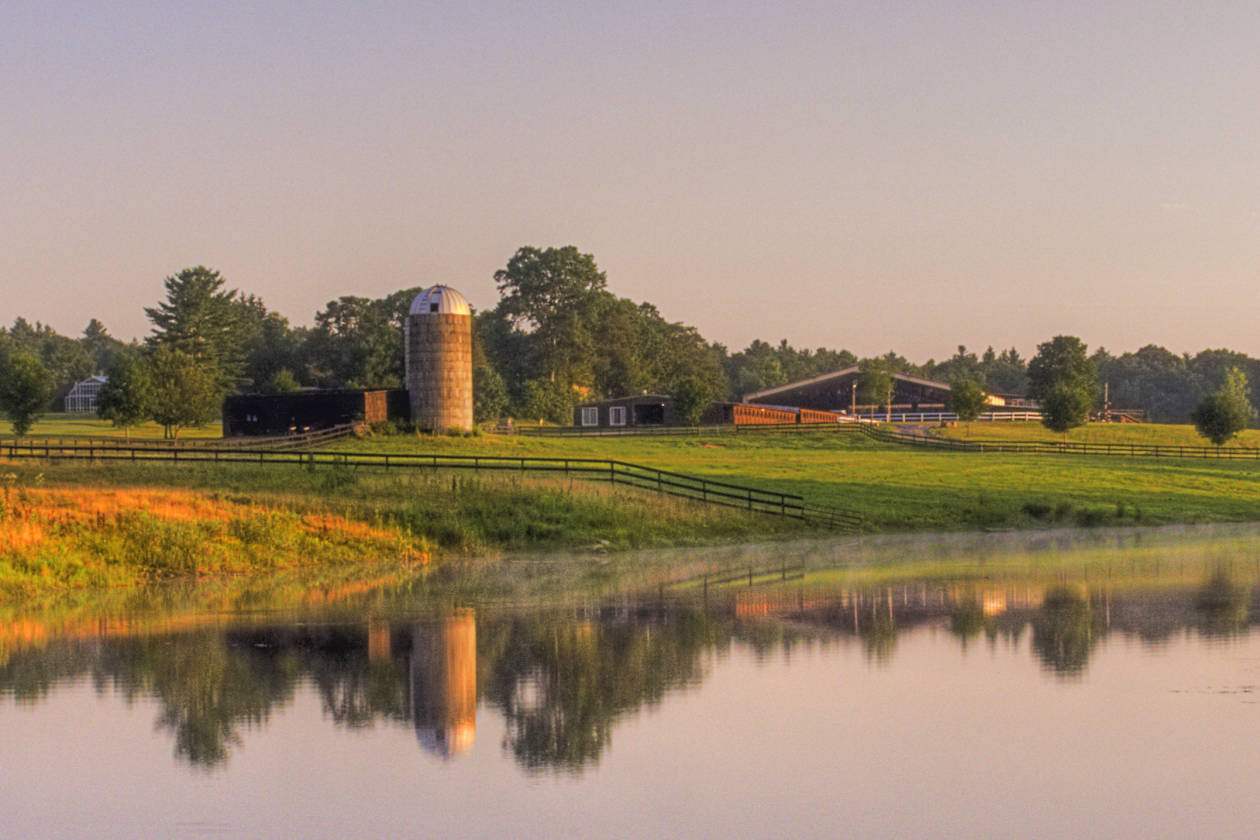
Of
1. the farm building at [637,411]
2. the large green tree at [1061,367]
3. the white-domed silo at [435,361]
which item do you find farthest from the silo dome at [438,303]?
the large green tree at [1061,367]

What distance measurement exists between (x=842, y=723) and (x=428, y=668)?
20.9 feet

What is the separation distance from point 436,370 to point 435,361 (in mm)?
551

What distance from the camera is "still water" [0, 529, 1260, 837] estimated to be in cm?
1309


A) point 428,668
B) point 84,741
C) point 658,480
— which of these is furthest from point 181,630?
point 658,480

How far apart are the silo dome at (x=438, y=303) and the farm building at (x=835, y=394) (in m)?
61.2

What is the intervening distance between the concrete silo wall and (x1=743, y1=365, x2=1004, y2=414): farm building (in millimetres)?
60820

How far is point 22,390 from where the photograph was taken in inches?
3625

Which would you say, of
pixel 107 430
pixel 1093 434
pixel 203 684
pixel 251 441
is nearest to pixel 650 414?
pixel 1093 434

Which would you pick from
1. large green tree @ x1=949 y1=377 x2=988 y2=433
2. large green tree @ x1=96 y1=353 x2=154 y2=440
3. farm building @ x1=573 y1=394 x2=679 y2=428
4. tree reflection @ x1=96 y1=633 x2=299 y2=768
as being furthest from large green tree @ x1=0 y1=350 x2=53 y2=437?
tree reflection @ x1=96 y1=633 x2=299 y2=768

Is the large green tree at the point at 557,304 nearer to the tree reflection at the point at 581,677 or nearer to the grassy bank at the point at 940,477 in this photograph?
the grassy bank at the point at 940,477

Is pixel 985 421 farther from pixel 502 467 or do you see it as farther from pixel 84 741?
pixel 84 741

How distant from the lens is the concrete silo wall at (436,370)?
3381 inches

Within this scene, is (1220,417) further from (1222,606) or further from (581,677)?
(581,677)

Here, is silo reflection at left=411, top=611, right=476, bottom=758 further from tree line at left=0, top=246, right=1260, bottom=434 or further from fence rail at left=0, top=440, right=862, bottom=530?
tree line at left=0, top=246, right=1260, bottom=434
